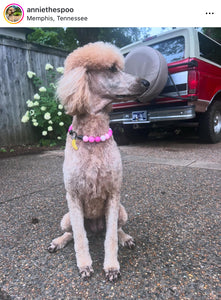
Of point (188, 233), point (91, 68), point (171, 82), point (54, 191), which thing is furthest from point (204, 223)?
point (171, 82)

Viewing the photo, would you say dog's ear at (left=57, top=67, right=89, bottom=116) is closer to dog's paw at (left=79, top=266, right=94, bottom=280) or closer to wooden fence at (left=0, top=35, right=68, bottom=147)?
dog's paw at (left=79, top=266, right=94, bottom=280)

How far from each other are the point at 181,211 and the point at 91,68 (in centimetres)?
149

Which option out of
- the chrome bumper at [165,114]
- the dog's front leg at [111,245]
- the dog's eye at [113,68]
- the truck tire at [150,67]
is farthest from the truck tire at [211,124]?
the dog's front leg at [111,245]

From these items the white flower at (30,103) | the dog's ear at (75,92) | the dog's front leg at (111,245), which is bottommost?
the dog's front leg at (111,245)

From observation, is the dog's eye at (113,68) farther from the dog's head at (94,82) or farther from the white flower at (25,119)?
the white flower at (25,119)

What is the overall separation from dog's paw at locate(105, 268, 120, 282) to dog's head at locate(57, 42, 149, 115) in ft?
3.16

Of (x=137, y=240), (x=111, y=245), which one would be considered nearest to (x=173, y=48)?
(x=137, y=240)

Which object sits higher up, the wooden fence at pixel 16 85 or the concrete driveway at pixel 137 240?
the wooden fence at pixel 16 85

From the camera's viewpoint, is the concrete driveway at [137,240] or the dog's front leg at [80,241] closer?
the concrete driveway at [137,240]

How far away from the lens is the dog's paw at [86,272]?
127 cm

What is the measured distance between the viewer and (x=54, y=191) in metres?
2.65

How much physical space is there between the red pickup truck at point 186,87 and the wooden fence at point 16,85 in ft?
7.32

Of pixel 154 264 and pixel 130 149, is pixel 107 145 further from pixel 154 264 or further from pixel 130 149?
pixel 130 149
